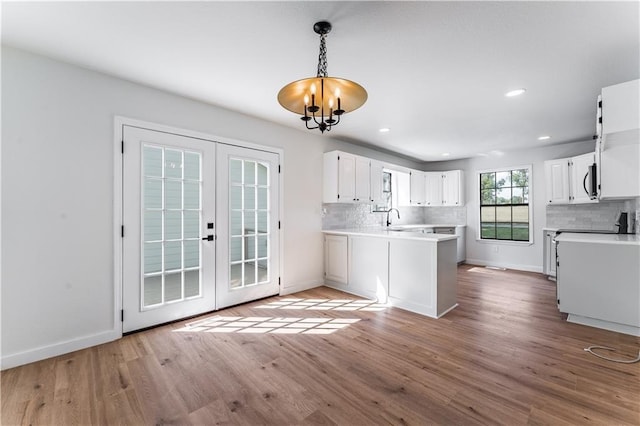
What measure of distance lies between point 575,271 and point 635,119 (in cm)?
161

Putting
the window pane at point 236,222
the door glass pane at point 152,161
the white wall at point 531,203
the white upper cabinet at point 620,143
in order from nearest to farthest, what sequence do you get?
1. the white upper cabinet at point 620,143
2. the door glass pane at point 152,161
3. the window pane at point 236,222
4. the white wall at point 531,203

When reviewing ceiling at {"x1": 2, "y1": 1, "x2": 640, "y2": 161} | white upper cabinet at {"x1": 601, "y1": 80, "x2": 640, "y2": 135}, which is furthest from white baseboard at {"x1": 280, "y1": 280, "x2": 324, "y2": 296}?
white upper cabinet at {"x1": 601, "y1": 80, "x2": 640, "y2": 135}

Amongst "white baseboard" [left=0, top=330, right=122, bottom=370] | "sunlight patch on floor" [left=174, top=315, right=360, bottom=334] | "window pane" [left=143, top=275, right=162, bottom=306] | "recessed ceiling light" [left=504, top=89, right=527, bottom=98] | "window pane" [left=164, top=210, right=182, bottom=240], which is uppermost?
"recessed ceiling light" [left=504, top=89, right=527, bottom=98]

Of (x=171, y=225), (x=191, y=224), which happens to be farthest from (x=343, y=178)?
(x=171, y=225)

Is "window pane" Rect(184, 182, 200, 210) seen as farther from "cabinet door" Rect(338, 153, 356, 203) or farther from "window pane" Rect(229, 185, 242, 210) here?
"cabinet door" Rect(338, 153, 356, 203)

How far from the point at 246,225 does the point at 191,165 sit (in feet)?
3.30

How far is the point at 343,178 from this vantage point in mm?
4594

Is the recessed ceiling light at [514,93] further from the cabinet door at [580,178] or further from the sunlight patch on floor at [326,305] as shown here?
the sunlight patch on floor at [326,305]

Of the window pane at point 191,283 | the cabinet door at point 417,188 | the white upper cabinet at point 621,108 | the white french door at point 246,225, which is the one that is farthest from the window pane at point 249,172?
the cabinet door at point 417,188

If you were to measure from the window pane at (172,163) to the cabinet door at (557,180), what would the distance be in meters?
6.14

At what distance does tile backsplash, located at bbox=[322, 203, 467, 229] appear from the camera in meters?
4.88

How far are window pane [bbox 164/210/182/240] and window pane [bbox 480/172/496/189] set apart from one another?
6.30m

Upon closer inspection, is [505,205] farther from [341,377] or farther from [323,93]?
[323,93]

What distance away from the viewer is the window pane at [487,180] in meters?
6.33
